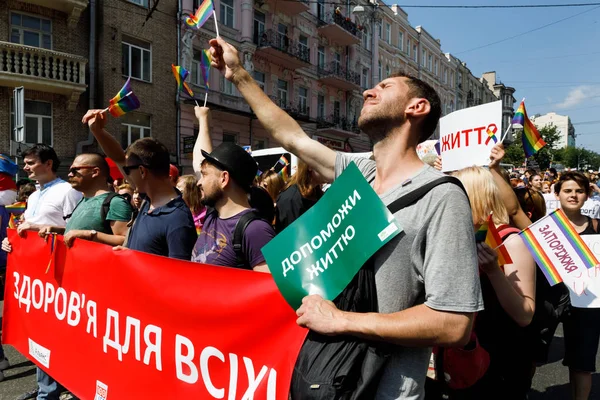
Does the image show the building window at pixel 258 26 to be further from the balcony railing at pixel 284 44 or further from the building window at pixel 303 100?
the building window at pixel 303 100

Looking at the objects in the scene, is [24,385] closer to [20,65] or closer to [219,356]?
[219,356]

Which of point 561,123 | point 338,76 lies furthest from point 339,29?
point 561,123

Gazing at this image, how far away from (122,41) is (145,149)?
47.3 feet

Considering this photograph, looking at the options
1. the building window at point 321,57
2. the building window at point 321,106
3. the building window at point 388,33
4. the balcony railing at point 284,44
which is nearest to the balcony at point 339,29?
the building window at point 321,57

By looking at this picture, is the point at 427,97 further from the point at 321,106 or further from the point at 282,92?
the point at 321,106

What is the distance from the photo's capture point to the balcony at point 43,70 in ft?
42.1

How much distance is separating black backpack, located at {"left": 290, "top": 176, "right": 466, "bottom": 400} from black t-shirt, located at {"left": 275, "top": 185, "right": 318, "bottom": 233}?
2749mm

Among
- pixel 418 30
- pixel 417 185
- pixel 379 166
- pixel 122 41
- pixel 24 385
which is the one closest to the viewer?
pixel 417 185

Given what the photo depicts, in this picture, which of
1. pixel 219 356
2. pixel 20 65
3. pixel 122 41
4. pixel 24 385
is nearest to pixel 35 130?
pixel 20 65

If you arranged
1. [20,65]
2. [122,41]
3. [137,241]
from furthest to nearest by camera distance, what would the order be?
1. [122,41]
2. [20,65]
3. [137,241]

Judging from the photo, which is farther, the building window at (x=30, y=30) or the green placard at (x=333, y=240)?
the building window at (x=30, y=30)

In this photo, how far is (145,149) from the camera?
2928 mm

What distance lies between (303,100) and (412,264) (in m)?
23.2

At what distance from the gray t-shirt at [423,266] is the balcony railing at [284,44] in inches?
788
